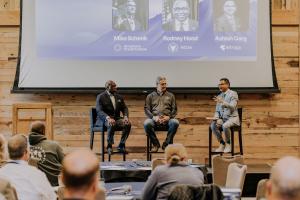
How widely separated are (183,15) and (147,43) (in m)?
0.69

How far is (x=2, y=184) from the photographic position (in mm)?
3109

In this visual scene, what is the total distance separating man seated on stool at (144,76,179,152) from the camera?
7777mm

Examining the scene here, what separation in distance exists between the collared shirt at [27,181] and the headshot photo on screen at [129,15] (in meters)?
5.23

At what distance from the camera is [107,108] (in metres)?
7.88

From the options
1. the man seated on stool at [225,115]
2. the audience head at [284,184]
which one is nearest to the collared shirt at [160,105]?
the man seated on stool at [225,115]

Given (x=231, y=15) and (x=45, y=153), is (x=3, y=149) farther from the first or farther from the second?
(x=231, y=15)

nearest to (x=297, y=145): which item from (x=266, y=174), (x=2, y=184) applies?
(x=266, y=174)

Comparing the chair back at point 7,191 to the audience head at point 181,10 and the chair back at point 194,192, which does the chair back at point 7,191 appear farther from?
the audience head at point 181,10

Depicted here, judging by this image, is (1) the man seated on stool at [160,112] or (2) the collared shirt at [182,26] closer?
(1) the man seated on stool at [160,112]

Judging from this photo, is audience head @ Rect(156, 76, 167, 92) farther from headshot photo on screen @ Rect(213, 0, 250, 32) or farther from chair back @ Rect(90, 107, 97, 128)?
headshot photo on screen @ Rect(213, 0, 250, 32)

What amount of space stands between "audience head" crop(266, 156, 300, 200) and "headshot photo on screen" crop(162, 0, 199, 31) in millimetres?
6961

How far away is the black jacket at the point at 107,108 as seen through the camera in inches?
308

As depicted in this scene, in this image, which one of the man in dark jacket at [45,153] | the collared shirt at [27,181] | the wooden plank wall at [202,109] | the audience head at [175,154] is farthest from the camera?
the wooden plank wall at [202,109]

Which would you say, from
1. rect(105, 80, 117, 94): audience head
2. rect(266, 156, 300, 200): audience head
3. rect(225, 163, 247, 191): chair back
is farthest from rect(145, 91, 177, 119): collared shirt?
rect(266, 156, 300, 200): audience head
